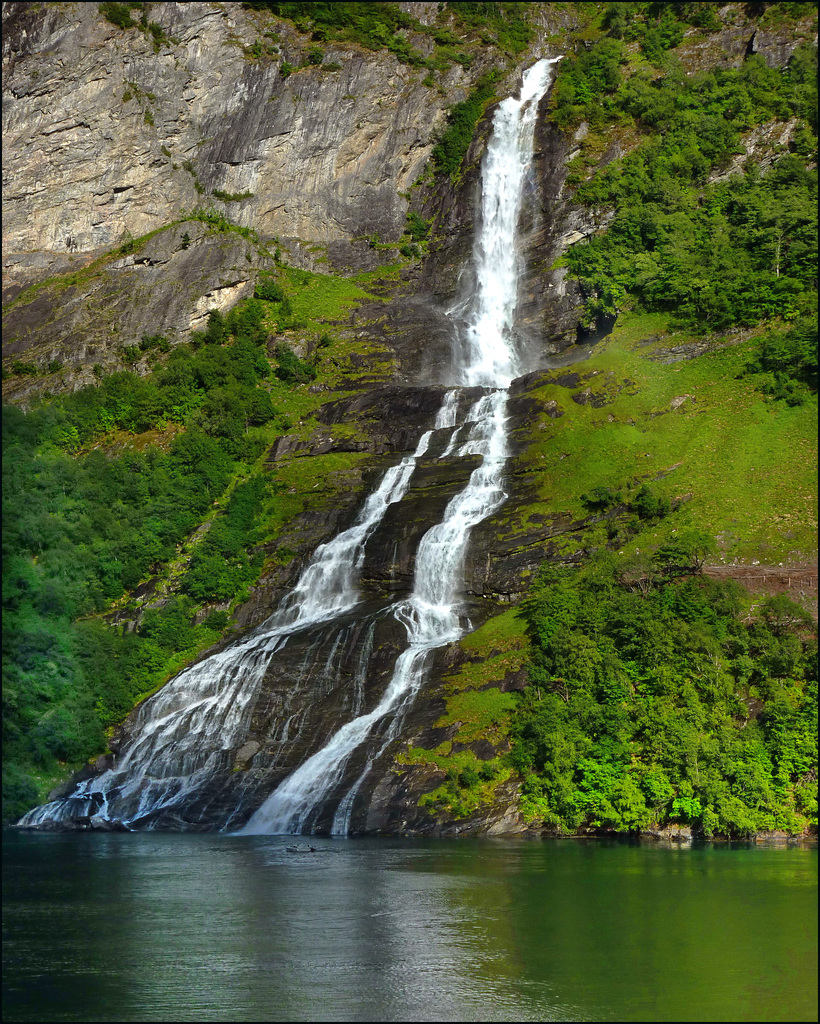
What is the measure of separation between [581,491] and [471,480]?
20.3ft

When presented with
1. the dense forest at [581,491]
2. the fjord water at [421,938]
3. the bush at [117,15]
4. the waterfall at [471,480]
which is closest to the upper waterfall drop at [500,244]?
the waterfall at [471,480]

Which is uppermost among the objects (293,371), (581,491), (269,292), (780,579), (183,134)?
(183,134)

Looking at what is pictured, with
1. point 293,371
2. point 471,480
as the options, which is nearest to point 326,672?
point 471,480

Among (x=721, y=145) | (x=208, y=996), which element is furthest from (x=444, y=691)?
(x=721, y=145)

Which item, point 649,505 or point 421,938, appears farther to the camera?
point 649,505

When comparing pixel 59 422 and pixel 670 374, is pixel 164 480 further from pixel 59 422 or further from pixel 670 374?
pixel 670 374

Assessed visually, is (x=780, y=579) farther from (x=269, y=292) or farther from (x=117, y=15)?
(x=117, y=15)

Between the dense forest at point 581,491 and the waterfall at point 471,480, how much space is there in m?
3.92

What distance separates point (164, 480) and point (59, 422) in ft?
38.3

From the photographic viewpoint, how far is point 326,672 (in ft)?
124

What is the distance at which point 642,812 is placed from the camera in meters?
27.9

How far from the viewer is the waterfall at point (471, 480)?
3325 cm

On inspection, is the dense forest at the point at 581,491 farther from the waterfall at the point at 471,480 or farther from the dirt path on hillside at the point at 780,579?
the waterfall at the point at 471,480

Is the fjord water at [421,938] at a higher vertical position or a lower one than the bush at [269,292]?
lower
